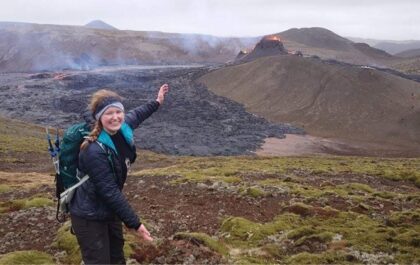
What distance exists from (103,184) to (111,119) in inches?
38.5

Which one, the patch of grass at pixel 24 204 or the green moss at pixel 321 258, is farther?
the patch of grass at pixel 24 204

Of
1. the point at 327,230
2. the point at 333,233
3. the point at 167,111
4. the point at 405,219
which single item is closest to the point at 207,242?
the point at 333,233

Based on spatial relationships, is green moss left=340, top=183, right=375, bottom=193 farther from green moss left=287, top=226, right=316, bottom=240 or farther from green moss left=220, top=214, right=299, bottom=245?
green moss left=287, top=226, right=316, bottom=240

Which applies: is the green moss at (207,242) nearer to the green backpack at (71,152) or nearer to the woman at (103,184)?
the woman at (103,184)

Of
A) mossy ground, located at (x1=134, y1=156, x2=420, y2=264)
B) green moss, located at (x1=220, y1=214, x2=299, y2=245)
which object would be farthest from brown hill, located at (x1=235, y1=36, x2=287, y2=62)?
green moss, located at (x1=220, y1=214, x2=299, y2=245)

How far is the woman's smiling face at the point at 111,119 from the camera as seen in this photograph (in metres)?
6.92

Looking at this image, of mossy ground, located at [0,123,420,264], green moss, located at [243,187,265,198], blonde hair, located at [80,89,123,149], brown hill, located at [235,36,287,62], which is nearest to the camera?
blonde hair, located at [80,89,123,149]

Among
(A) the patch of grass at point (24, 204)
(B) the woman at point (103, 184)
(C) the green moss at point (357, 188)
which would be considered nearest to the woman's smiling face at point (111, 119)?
(B) the woman at point (103, 184)

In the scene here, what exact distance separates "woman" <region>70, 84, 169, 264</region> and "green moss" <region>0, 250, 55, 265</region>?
520cm

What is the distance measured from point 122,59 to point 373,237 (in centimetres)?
18402

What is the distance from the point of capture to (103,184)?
6672mm

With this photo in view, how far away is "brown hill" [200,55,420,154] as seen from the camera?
3012 inches

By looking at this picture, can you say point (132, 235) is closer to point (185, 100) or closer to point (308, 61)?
point (185, 100)

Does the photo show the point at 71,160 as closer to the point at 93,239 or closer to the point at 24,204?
the point at 93,239
